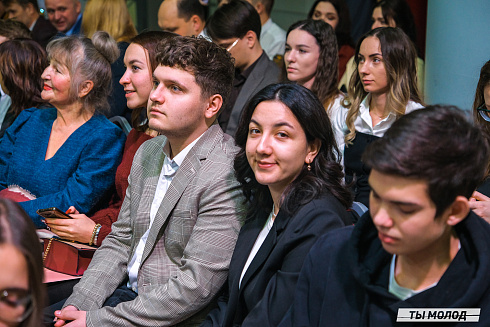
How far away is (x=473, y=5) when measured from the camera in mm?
3512

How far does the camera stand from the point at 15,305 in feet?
4.30

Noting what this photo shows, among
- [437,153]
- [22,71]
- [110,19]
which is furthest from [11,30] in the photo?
[437,153]

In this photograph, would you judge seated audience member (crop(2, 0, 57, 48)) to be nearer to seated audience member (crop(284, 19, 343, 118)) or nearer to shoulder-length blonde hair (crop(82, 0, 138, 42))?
shoulder-length blonde hair (crop(82, 0, 138, 42))

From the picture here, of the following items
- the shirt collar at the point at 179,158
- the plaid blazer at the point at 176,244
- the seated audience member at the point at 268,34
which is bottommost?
the plaid blazer at the point at 176,244

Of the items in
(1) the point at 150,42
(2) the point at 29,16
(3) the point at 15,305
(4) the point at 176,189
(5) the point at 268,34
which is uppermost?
(2) the point at 29,16

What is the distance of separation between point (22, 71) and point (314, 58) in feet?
6.42

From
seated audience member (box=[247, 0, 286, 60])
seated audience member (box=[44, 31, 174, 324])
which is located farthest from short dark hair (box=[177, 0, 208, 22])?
seated audience member (box=[44, 31, 174, 324])

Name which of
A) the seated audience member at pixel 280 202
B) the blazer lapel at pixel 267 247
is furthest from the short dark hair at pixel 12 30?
the blazer lapel at pixel 267 247

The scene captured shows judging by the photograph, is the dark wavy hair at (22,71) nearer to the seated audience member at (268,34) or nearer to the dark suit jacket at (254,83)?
the dark suit jacket at (254,83)

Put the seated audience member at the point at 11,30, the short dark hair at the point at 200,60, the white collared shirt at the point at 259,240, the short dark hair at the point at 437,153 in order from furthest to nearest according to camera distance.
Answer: the seated audience member at the point at 11,30 < the short dark hair at the point at 200,60 < the white collared shirt at the point at 259,240 < the short dark hair at the point at 437,153

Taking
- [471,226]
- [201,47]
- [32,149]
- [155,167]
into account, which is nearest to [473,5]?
[201,47]

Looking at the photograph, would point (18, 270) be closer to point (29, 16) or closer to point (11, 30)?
point (11, 30)

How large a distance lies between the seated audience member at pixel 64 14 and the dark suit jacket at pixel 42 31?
3.9 inches

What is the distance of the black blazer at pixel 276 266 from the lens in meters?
1.99
